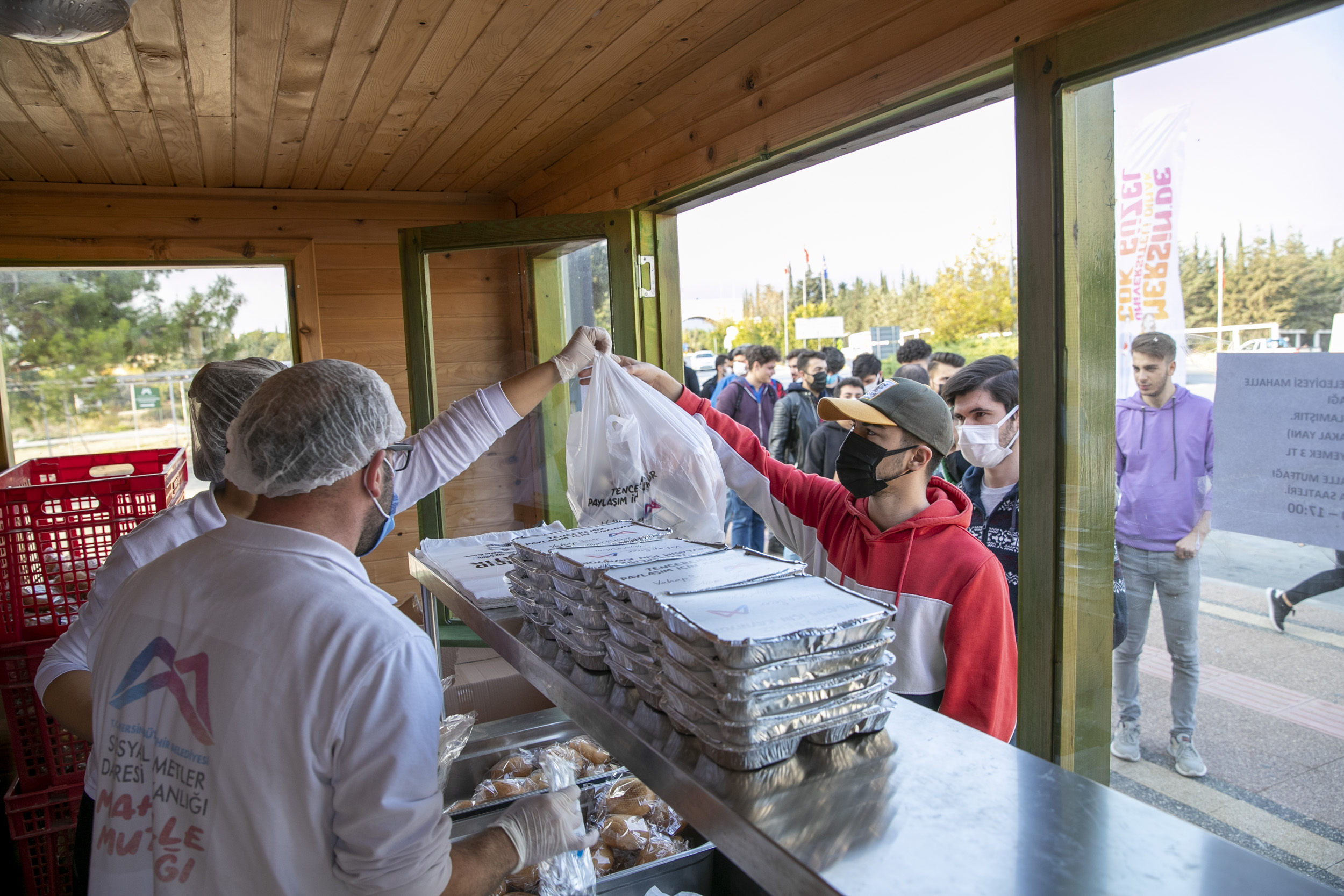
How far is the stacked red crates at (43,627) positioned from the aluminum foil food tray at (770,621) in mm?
2027

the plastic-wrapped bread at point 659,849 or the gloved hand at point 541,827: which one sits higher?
the gloved hand at point 541,827

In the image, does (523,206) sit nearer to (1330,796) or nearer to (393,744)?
(393,744)

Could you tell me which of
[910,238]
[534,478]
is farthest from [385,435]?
[910,238]

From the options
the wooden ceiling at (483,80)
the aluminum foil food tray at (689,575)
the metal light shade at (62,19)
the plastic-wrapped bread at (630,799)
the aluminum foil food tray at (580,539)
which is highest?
→ the wooden ceiling at (483,80)

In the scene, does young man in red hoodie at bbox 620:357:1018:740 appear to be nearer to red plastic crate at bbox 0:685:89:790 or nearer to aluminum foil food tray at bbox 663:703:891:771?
aluminum foil food tray at bbox 663:703:891:771

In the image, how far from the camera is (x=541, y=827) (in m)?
1.13

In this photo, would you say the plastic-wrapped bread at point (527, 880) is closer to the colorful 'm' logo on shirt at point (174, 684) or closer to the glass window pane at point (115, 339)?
the colorful 'm' logo on shirt at point (174, 684)

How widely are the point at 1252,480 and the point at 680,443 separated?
50.7 inches

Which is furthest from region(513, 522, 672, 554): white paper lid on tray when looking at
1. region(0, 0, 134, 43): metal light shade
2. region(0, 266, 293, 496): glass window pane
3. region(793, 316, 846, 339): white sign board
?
region(793, 316, 846, 339): white sign board

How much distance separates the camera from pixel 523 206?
4.60 meters

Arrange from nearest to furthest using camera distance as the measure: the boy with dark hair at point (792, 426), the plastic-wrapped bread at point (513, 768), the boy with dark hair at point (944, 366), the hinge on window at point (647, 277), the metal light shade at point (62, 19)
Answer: the metal light shade at point (62, 19) < the plastic-wrapped bread at point (513, 768) < the hinge on window at point (647, 277) < the boy with dark hair at point (944, 366) < the boy with dark hair at point (792, 426)

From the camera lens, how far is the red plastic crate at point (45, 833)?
2.28 meters

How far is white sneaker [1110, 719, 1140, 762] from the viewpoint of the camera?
316 cm

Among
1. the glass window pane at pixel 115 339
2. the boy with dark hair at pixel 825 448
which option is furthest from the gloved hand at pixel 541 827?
the glass window pane at pixel 115 339
